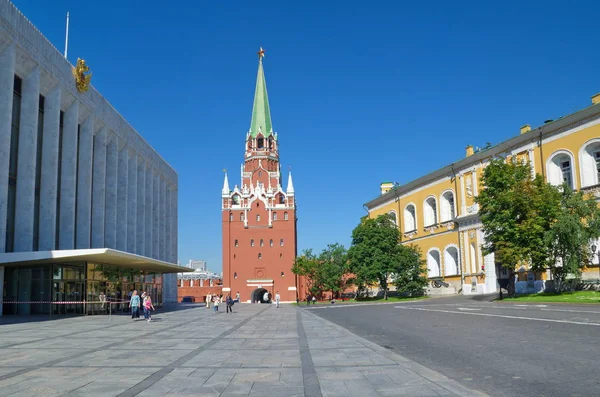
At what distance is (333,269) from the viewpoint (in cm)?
8206

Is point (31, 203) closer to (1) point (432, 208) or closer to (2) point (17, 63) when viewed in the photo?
(2) point (17, 63)

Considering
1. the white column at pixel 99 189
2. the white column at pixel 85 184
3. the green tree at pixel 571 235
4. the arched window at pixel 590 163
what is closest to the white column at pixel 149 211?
the white column at pixel 99 189

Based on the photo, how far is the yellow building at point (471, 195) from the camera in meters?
41.2

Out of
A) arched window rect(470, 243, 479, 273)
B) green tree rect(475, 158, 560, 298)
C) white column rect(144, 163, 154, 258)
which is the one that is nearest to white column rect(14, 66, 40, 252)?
white column rect(144, 163, 154, 258)

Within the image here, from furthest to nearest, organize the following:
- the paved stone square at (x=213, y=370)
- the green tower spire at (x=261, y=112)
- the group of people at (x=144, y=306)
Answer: the green tower spire at (x=261, y=112)
the group of people at (x=144, y=306)
the paved stone square at (x=213, y=370)

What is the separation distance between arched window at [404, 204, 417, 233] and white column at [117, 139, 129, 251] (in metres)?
36.3

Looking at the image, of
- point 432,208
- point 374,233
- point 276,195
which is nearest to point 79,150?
point 374,233

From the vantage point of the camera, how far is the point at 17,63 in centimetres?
3256

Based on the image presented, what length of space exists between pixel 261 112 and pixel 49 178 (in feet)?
233

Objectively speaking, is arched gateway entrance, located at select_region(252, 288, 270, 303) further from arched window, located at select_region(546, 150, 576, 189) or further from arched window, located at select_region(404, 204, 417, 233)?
arched window, located at select_region(546, 150, 576, 189)

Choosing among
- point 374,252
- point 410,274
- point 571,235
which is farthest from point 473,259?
point 571,235

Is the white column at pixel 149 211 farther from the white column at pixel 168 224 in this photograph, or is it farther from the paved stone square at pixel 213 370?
the paved stone square at pixel 213 370

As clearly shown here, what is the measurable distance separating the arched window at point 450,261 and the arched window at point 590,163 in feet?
62.1

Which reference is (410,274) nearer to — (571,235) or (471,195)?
(471,195)
